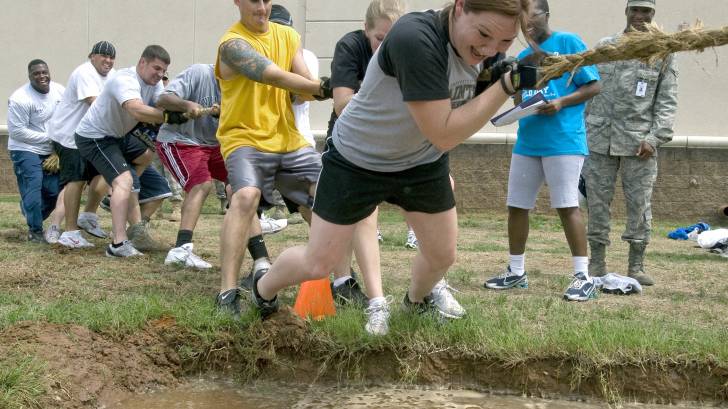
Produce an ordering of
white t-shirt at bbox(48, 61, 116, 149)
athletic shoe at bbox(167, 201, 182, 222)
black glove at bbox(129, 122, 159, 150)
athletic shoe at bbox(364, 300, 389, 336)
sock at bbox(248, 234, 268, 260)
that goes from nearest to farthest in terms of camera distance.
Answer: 1. athletic shoe at bbox(364, 300, 389, 336)
2. sock at bbox(248, 234, 268, 260)
3. black glove at bbox(129, 122, 159, 150)
4. white t-shirt at bbox(48, 61, 116, 149)
5. athletic shoe at bbox(167, 201, 182, 222)

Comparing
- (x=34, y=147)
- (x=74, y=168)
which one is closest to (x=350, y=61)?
(x=74, y=168)

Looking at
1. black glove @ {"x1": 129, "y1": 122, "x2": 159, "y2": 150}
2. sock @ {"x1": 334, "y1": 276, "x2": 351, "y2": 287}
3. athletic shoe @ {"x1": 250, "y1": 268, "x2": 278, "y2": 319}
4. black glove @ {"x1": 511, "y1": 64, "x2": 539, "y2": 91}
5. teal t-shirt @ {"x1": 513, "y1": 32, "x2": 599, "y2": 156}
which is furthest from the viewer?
black glove @ {"x1": 129, "y1": 122, "x2": 159, "y2": 150}

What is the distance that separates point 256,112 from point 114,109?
8.60 ft

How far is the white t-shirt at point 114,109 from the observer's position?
793cm

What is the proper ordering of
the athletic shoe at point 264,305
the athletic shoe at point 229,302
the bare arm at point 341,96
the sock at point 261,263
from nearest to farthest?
the athletic shoe at point 264,305 → the athletic shoe at point 229,302 → the bare arm at point 341,96 → the sock at point 261,263

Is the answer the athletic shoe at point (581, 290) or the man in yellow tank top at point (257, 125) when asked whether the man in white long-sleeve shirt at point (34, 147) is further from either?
the athletic shoe at point (581, 290)

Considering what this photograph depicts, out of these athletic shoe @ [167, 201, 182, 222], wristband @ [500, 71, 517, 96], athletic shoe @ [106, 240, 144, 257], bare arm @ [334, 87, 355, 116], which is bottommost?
athletic shoe @ [167, 201, 182, 222]

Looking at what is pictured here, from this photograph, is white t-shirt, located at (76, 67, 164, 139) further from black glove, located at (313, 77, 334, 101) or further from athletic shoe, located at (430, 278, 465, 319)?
athletic shoe, located at (430, 278, 465, 319)

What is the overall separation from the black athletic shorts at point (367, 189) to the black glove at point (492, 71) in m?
0.47

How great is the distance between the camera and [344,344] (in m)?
4.91

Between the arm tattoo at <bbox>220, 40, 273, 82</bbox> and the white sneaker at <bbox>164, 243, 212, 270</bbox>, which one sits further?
the white sneaker at <bbox>164, 243, 212, 270</bbox>

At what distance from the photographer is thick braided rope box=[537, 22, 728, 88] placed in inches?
160

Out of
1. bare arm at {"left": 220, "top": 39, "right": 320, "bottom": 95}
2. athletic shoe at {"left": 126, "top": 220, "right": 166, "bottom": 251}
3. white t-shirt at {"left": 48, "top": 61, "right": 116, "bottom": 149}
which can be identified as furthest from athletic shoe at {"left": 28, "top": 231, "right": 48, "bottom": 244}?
bare arm at {"left": 220, "top": 39, "right": 320, "bottom": 95}

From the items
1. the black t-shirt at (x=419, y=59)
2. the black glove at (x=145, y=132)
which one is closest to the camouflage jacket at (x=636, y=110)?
the black t-shirt at (x=419, y=59)
